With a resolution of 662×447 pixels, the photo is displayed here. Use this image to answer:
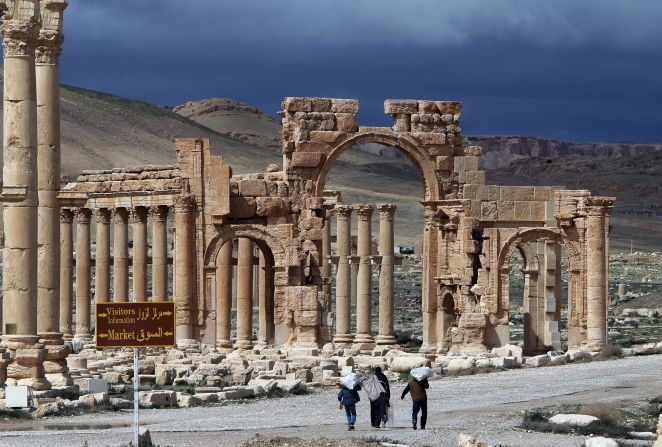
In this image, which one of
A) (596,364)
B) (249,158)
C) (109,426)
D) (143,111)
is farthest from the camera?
(143,111)

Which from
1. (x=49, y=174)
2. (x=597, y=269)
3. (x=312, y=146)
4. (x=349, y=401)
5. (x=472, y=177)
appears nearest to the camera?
(x=349, y=401)

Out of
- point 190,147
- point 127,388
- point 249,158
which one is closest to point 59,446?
point 127,388

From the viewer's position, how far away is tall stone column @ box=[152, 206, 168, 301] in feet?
171

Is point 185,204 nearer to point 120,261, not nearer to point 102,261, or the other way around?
point 120,261

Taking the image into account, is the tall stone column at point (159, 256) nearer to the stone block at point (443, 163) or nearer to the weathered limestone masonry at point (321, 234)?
the weathered limestone masonry at point (321, 234)

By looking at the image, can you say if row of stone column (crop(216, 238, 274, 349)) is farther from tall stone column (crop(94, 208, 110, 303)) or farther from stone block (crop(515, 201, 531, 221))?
stone block (crop(515, 201, 531, 221))

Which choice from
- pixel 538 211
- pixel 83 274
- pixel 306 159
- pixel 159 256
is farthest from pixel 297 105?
pixel 83 274

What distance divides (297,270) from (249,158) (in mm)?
133843

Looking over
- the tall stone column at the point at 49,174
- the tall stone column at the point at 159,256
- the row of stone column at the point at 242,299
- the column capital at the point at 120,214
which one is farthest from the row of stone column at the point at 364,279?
the tall stone column at the point at 49,174

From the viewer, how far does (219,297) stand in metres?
53.4

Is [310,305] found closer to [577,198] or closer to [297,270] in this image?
[297,270]

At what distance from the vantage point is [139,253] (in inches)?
2117

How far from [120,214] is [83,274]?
4.86 m

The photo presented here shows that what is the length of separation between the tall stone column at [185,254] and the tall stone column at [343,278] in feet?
23.5
